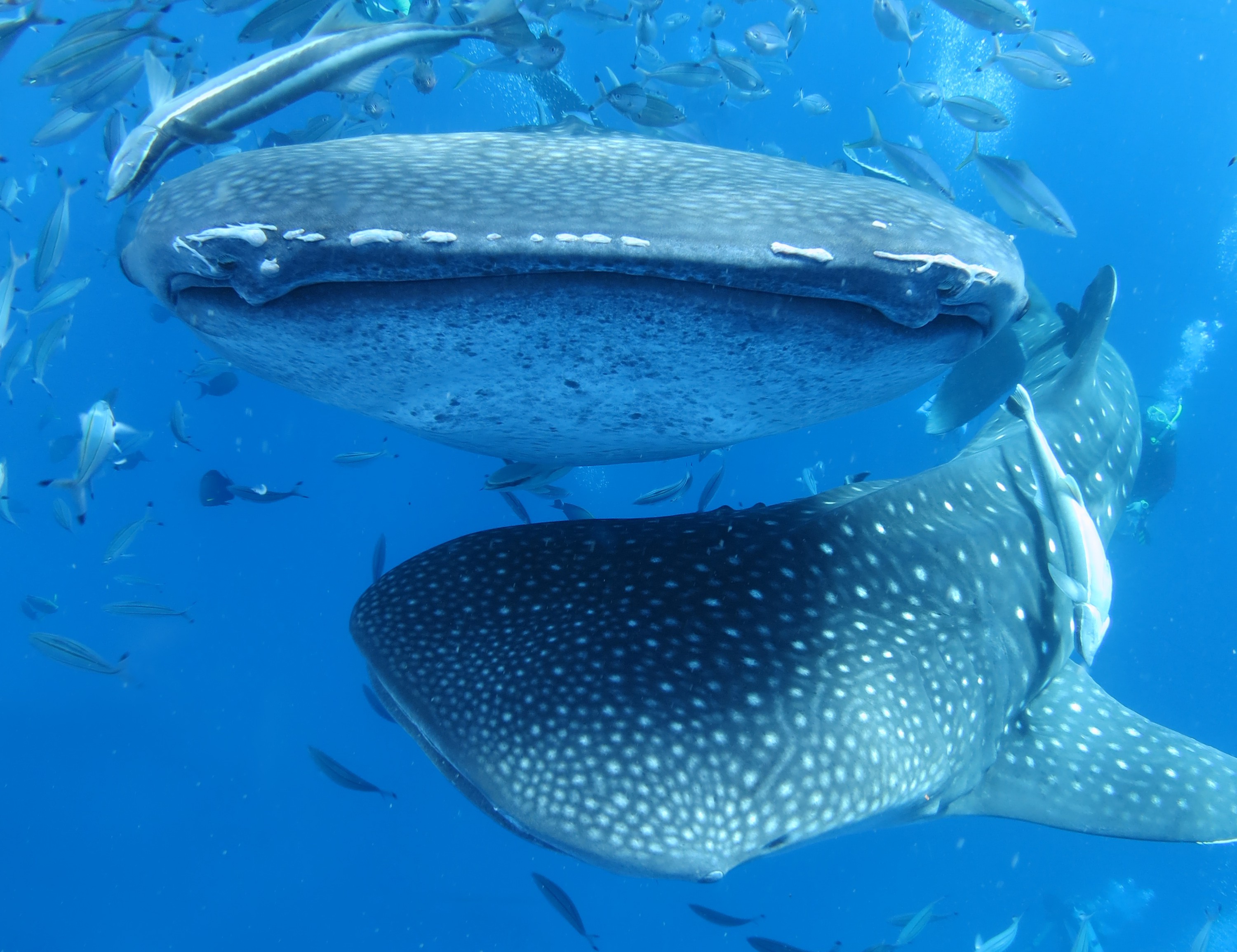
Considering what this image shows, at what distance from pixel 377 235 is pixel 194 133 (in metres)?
2.07

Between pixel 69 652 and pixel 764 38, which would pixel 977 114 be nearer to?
pixel 764 38

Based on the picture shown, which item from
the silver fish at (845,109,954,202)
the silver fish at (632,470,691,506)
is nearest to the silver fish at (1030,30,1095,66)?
the silver fish at (845,109,954,202)

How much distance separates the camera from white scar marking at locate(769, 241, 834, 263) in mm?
1207

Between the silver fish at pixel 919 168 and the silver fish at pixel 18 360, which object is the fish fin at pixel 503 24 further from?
the silver fish at pixel 18 360

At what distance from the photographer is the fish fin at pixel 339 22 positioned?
2.95 meters

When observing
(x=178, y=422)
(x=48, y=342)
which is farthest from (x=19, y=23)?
(x=178, y=422)

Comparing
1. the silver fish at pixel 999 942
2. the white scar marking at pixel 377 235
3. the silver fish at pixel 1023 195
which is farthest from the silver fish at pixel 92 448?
the silver fish at pixel 999 942

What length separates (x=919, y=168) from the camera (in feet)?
20.6

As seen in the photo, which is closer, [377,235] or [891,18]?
[377,235]

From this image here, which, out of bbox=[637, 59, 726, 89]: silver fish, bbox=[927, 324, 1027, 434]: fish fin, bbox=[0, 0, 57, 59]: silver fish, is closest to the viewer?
bbox=[0, 0, 57, 59]: silver fish

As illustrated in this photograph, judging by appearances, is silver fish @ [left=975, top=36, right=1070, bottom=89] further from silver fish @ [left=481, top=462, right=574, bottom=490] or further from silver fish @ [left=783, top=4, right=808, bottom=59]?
silver fish @ [left=481, top=462, right=574, bottom=490]

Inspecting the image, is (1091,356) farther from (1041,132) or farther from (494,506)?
(1041,132)

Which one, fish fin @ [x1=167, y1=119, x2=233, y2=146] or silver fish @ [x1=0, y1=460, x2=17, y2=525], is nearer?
fish fin @ [x1=167, y1=119, x2=233, y2=146]

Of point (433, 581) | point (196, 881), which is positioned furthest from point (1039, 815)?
point (196, 881)
